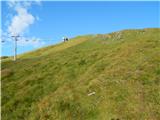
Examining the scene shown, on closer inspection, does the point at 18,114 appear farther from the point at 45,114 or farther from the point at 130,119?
the point at 130,119

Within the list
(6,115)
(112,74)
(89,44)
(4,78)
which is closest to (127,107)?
(112,74)

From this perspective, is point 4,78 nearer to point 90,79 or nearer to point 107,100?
point 90,79

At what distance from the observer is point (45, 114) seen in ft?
109

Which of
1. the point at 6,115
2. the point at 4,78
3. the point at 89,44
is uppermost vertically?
the point at 89,44

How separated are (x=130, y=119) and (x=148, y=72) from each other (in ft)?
34.4

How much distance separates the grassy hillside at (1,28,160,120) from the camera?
31.3 meters

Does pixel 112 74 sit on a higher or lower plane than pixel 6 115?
higher

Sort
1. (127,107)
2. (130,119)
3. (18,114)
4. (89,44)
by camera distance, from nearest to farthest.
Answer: (130,119) → (127,107) → (18,114) → (89,44)

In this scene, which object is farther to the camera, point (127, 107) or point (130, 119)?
point (127, 107)

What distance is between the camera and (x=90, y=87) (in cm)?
3662

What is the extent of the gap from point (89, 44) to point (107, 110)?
38527mm

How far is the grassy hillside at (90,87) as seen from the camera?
3127cm

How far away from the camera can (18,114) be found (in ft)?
116

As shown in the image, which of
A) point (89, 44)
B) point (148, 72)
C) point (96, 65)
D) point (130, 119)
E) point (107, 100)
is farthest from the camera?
point (89, 44)
